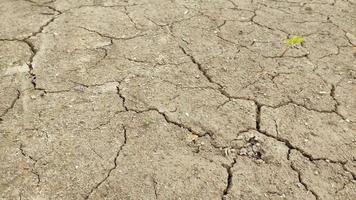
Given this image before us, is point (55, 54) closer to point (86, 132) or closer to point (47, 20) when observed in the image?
point (47, 20)

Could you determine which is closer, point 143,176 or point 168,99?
point 143,176

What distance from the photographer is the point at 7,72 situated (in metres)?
3.06

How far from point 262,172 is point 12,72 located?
1.96 m

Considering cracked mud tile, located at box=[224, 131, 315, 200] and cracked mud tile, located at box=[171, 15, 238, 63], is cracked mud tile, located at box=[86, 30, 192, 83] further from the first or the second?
cracked mud tile, located at box=[224, 131, 315, 200]

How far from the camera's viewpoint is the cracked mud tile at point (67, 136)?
2234 mm

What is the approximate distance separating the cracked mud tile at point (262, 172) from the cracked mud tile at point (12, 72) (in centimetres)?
153

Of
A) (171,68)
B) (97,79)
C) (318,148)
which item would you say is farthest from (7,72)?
(318,148)

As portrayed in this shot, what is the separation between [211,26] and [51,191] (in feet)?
6.88

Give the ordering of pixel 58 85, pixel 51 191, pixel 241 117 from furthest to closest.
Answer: pixel 58 85, pixel 241 117, pixel 51 191

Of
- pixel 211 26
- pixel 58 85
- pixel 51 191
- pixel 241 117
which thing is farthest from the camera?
pixel 211 26

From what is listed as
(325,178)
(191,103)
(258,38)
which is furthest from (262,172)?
(258,38)

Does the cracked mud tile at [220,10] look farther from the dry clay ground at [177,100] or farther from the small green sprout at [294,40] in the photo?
the small green sprout at [294,40]

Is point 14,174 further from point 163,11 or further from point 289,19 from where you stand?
point 289,19

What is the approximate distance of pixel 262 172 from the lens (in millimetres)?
2309
